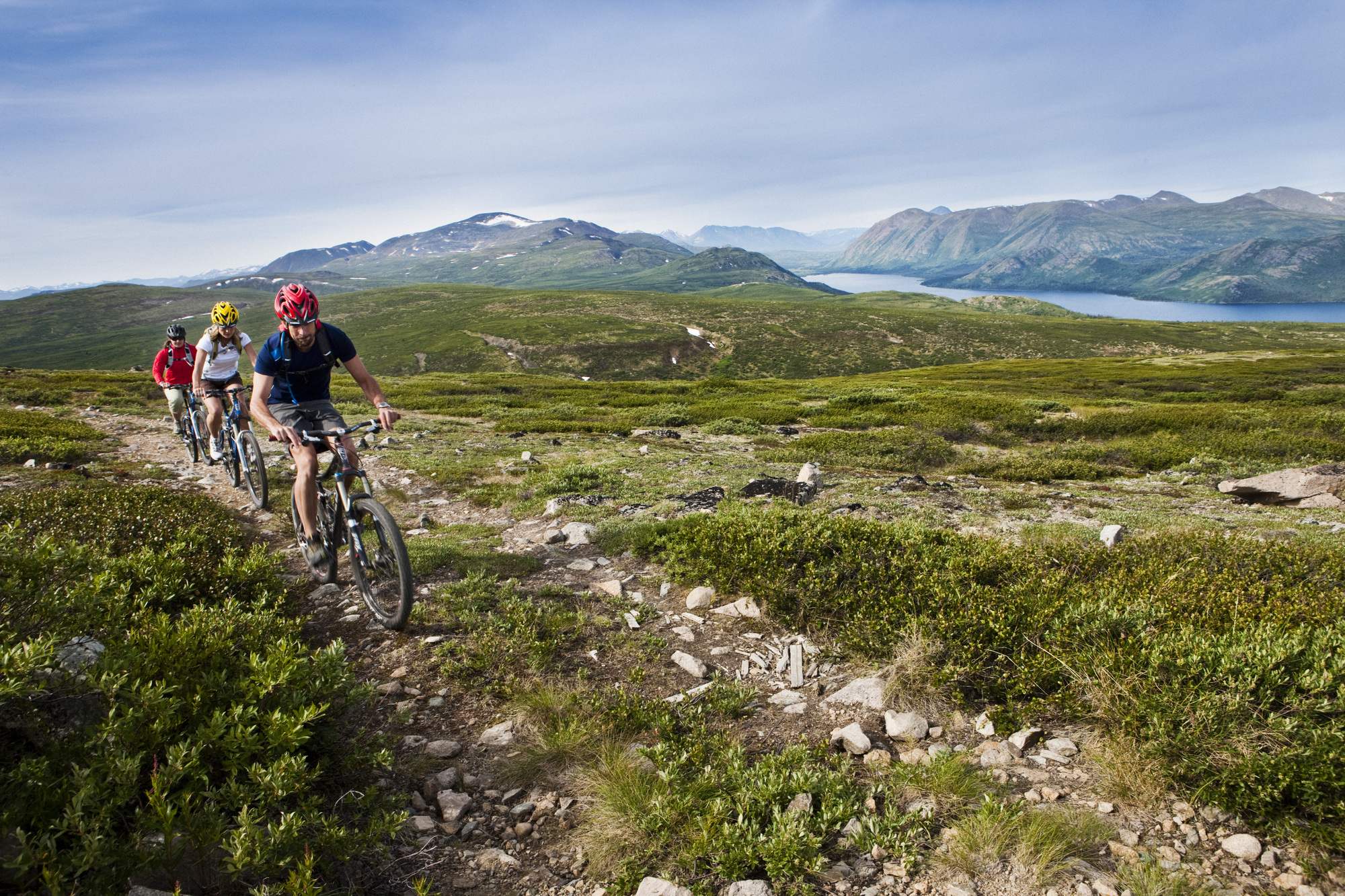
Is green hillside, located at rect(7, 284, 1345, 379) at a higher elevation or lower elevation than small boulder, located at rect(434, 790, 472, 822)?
higher

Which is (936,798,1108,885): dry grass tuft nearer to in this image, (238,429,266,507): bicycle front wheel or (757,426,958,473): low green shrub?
(238,429,266,507): bicycle front wheel

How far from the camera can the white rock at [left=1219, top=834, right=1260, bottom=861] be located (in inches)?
131

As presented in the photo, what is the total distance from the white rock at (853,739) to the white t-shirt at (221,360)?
1247cm

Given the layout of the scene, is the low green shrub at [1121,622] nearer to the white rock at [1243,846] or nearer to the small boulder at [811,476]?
the white rock at [1243,846]

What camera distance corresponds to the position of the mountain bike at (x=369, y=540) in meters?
6.23

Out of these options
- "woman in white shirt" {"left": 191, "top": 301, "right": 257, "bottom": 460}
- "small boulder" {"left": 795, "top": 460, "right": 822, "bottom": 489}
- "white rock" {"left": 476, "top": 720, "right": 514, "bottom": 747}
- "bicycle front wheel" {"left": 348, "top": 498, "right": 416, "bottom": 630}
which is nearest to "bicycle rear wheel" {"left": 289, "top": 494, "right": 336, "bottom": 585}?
"bicycle front wheel" {"left": 348, "top": 498, "right": 416, "bottom": 630}

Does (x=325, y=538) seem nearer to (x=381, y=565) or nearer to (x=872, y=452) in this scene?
(x=381, y=565)

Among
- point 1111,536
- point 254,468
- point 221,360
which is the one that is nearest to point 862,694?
point 1111,536

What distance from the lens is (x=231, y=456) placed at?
40.1ft

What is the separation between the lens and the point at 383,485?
1317 centimetres

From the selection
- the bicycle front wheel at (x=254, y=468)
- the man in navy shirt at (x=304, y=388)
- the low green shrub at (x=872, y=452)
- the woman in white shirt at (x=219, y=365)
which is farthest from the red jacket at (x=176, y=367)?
→ the low green shrub at (x=872, y=452)

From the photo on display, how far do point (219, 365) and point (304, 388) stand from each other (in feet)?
19.2

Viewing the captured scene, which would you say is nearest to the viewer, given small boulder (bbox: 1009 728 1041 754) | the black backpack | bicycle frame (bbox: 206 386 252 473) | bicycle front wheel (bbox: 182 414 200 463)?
small boulder (bbox: 1009 728 1041 754)

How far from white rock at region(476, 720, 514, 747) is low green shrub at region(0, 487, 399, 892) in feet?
2.50
